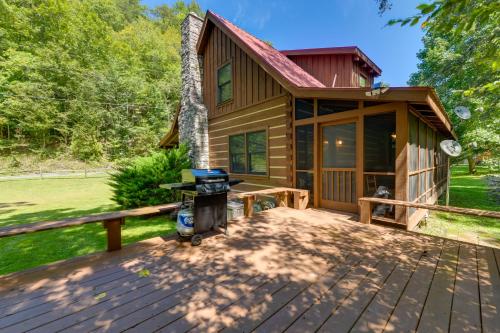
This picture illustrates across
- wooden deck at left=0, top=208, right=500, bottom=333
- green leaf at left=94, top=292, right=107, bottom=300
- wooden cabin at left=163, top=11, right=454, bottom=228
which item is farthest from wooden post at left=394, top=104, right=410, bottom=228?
green leaf at left=94, top=292, right=107, bottom=300

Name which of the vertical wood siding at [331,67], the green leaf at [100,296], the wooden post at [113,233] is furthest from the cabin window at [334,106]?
the vertical wood siding at [331,67]

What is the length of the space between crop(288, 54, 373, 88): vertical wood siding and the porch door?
552cm

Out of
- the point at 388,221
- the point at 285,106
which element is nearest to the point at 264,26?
the point at 285,106

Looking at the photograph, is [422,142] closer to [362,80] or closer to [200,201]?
[200,201]

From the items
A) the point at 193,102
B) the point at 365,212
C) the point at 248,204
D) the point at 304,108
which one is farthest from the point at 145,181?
the point at 365,212

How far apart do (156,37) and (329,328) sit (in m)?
34.0

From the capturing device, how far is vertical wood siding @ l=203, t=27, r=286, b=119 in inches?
261

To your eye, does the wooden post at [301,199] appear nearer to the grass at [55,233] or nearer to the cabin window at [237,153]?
the cabin window at [237,153]

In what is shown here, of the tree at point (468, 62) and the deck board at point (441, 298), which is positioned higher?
the tree at point (468, 62)

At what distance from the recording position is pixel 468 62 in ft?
19.9

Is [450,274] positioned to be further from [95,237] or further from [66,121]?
[66,121]

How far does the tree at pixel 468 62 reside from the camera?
222cm

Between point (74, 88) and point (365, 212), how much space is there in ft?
90.3

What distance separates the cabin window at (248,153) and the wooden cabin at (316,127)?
3cm
